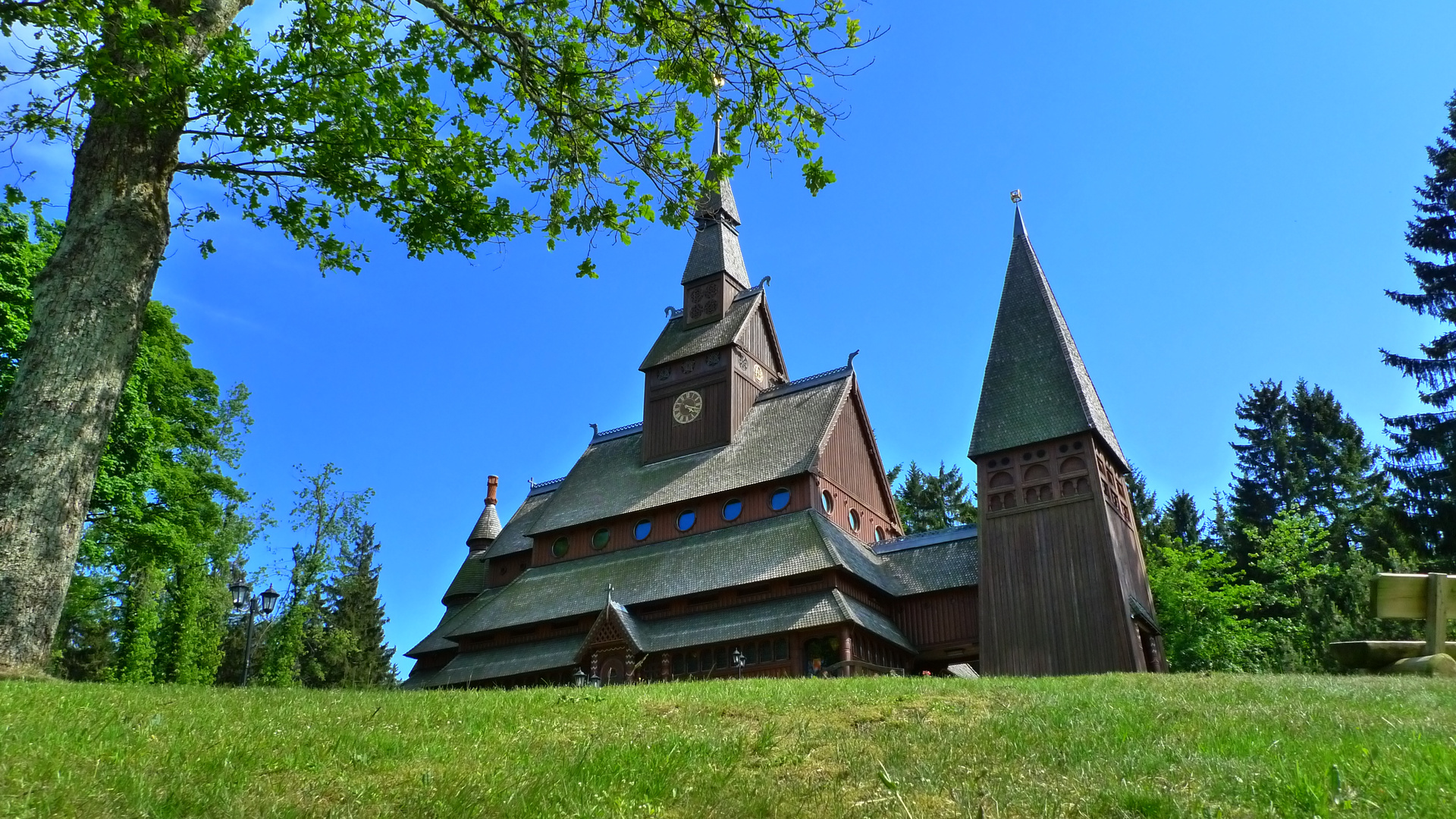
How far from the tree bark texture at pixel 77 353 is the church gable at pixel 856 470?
22.7 m

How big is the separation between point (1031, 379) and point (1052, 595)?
255 inches

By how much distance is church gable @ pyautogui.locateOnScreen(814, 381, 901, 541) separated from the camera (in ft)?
108

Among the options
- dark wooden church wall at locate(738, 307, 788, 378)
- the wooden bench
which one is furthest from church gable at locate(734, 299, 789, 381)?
the wooden bench

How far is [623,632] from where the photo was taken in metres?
28.3

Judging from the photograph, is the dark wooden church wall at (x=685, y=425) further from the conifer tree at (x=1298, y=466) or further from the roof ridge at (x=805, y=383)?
the conifer tree at (x=1298, y=466)

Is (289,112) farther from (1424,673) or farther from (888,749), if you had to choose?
(1424,673)

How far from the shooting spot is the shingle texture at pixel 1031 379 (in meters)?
27.0

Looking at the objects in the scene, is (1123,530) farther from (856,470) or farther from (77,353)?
(77,353)

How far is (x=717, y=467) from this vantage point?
33531mm

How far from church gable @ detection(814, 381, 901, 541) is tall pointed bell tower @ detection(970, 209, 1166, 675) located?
5976 millimetres

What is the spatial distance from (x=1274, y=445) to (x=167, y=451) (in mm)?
54816

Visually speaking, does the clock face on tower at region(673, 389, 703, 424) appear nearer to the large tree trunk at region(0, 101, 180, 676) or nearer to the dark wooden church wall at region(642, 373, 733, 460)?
the dark wooden church wall at region(642, 373, 733, 460)

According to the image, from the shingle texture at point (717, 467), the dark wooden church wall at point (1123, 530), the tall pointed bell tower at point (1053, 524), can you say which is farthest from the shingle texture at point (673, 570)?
the dark wooden church wall at point (1123, 530)

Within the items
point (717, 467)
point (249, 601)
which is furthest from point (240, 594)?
point (717, 467)
